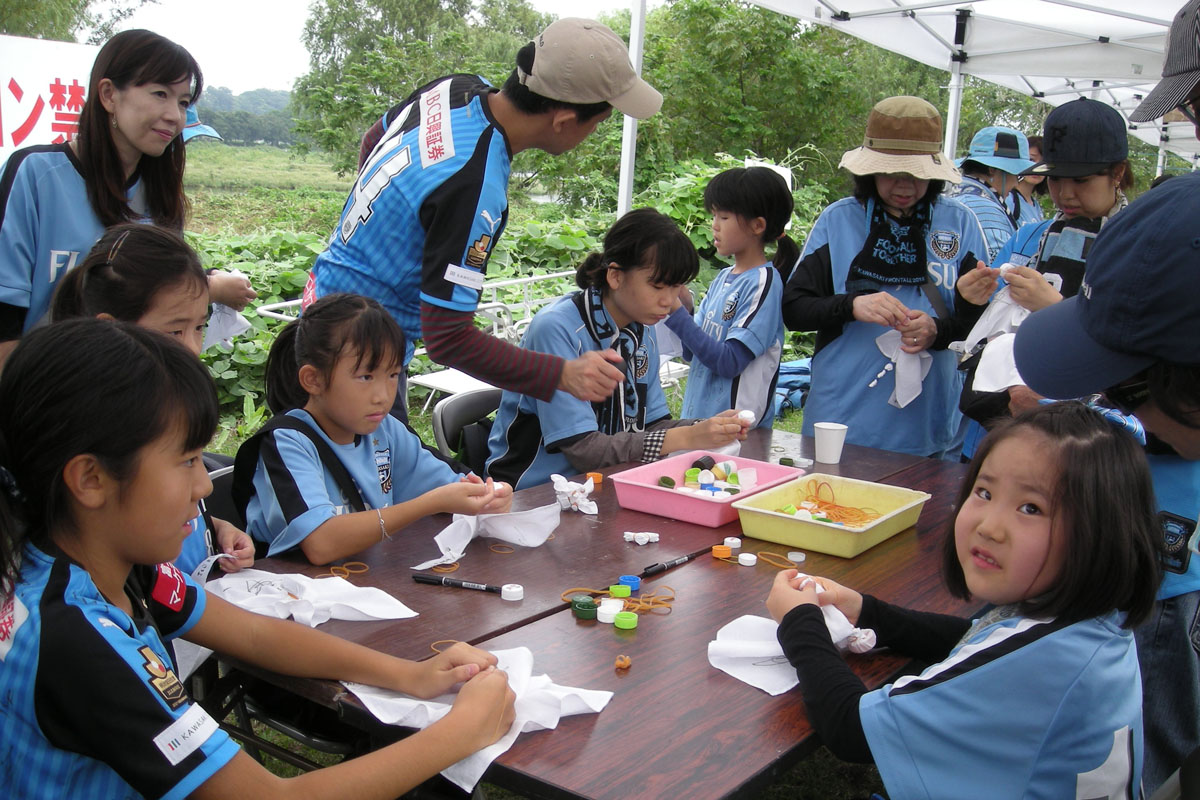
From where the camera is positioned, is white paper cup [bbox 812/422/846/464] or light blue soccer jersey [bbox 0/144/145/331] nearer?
light blue soccer jersey [bbox 0/144/145/331]

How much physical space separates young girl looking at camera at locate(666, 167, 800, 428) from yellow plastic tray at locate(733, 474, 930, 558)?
41.2 inches

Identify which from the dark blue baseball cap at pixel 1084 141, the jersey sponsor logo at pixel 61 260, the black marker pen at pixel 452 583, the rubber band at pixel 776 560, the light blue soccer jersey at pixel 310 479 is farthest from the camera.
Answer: the dark blue baseball cap at pixel 1084 141

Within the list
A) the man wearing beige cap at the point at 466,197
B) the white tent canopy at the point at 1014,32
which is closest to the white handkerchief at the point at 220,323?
the man wearing beige cap at the point at 466,197

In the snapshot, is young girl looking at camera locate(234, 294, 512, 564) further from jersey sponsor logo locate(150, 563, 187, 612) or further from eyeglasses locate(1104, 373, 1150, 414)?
eyeglasses locate(1104, 373, 1150, 414)

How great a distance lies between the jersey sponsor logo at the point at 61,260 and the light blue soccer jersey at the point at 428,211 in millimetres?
591

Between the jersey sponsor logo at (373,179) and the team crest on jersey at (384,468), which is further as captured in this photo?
the jersey sponsor logo at (373,179)

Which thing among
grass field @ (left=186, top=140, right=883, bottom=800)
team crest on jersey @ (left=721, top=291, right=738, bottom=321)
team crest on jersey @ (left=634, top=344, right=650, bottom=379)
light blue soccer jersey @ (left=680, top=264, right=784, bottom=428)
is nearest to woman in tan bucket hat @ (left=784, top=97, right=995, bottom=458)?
light blue soccer jersey @ (left=680, top=264, right=784, bottom=428)

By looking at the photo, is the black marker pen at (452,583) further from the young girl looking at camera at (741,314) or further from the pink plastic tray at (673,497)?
the young girl looking at camera at (741,314)

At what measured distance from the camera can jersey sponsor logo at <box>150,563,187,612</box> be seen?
1498 mm

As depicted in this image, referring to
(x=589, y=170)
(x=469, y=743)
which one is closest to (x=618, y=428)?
(x=469, y=743)

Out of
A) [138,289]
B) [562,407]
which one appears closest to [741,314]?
[562,407]

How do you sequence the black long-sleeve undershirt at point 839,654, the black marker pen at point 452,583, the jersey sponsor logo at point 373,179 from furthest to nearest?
the jersey sponsor logo at point 373,179
the black marker pen at point 452,583
the black long-sleeve undershirt at point 839,654

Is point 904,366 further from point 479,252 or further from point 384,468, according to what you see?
point 384,468

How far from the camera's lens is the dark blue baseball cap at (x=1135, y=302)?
125 cm
